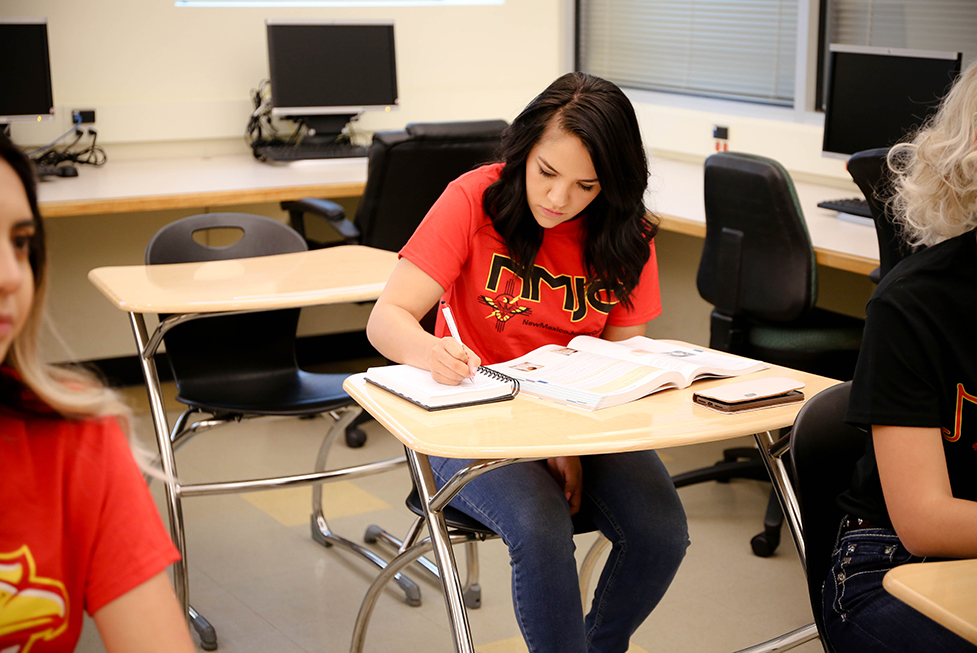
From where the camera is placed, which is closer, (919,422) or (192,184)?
(919,422)

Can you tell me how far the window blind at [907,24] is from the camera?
10.5 feet

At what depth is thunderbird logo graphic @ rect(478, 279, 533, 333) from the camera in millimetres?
1734

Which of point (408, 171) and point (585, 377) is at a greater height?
point (408, 171)

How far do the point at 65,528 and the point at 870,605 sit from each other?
34.4 inches

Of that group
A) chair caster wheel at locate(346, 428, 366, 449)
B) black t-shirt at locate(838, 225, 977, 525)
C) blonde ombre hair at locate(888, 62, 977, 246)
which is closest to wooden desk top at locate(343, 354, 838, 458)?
black t-shirt at locate(838, 225, 977, 525)

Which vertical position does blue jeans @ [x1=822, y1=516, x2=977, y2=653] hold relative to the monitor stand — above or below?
below

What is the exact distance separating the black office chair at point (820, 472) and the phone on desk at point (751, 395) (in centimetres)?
13

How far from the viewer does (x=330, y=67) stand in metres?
4.00

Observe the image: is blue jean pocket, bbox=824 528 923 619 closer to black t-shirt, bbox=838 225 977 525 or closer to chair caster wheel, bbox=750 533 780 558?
black t-shirt, bbox=838 225 977 525

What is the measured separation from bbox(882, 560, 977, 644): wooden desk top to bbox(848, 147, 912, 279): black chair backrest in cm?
140

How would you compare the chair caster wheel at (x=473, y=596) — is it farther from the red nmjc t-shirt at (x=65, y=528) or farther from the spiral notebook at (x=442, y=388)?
the red nmjc t-shirt at (x=65, y=528)

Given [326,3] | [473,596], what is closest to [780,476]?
[473,596]

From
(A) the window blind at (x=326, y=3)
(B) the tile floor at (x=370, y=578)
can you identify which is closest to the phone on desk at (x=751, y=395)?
(B) the tile floor at (x=370, y=578)

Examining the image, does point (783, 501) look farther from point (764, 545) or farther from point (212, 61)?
point (212, 61)
